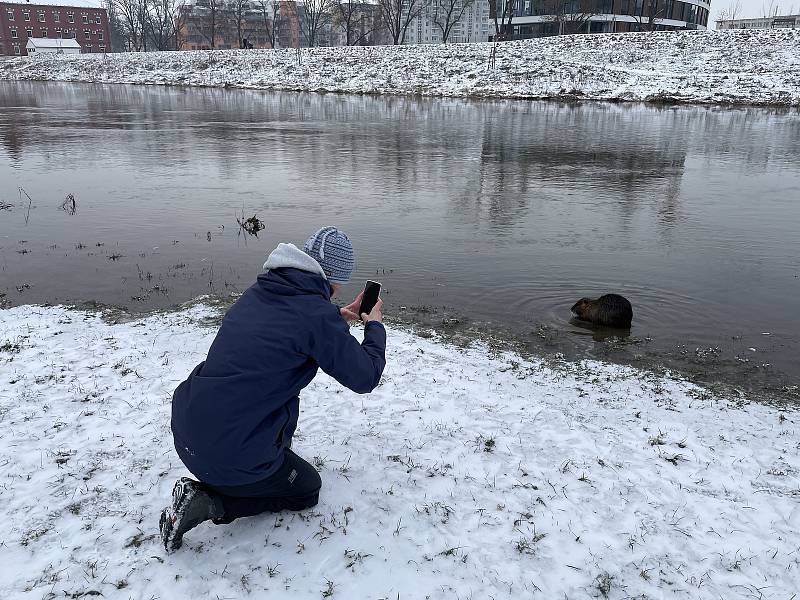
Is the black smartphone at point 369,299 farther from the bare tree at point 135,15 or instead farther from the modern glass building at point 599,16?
the bare tree at point 135,15

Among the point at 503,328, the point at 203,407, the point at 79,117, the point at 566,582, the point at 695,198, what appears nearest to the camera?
the point at 203,407

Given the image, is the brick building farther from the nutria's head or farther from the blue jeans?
the blue jeans

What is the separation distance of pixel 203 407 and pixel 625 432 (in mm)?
3259

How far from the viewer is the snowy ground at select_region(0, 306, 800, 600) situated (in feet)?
10.1

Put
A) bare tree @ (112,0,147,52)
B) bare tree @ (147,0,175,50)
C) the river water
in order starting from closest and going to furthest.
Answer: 1. the river water
2. bare tree @ (112,0,147,52)
3. bare tree @ (147,0,175,50)

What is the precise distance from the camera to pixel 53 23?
98125mm

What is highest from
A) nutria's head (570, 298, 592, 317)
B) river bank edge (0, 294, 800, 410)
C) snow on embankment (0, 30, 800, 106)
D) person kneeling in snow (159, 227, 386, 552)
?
snow on embankment (0, 30, 800, 106)

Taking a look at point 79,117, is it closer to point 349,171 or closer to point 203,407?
point 349,171

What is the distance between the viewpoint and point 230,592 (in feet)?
9.59

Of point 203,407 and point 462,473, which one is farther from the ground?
point 203,407

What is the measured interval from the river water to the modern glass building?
59.1 meters

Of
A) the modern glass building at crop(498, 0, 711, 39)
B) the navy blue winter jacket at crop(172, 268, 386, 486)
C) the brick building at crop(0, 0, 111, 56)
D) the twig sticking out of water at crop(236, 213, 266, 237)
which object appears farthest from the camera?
the brick building at crop(0, 0, 111, 56)

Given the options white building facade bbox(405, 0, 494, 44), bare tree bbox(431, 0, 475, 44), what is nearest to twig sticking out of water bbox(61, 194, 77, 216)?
bare tree bbox(431, 0, 475, 44)

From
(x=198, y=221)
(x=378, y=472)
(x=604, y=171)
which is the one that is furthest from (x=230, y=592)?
(x=604, y=171)
